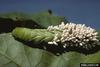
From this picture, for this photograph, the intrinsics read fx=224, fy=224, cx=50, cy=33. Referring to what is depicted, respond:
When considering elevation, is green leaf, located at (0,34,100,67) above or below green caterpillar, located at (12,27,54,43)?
below

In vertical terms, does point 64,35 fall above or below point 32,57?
above

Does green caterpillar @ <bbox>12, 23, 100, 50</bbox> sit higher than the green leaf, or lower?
higher

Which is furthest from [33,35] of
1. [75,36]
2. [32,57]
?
[75,36]

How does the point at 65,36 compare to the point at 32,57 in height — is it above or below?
above

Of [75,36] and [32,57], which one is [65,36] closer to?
[75,36]

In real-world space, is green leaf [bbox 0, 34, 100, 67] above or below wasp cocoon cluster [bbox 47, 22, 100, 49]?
below

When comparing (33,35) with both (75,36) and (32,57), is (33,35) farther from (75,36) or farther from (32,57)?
(75,36)

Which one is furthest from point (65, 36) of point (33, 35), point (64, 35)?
point (33, 35)

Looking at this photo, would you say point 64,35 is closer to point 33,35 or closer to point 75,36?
point 75,36

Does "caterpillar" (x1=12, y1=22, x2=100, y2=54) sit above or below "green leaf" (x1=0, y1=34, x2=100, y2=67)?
above
